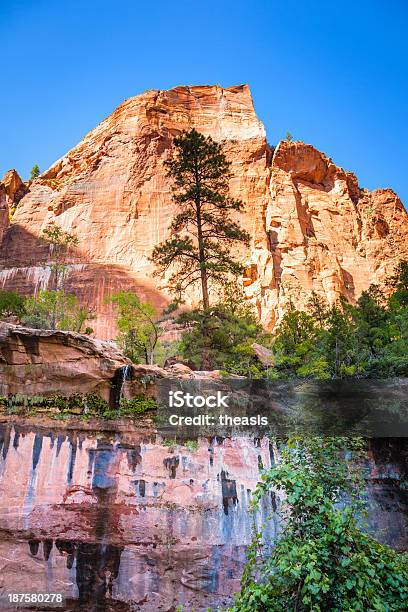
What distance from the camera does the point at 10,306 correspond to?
3778cm

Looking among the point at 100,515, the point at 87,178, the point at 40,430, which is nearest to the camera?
the point at 100,515

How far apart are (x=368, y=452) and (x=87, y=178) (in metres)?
46.8

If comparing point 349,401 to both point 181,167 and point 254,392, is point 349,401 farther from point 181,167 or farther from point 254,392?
point 181,167

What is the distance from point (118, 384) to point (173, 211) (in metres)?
37.6

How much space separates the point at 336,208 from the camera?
54.7m

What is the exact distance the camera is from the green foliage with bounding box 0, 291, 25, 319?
36219 millimetres

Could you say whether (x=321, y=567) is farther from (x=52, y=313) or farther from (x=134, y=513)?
(x=52, y=313)

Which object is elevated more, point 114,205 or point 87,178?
point 87,178

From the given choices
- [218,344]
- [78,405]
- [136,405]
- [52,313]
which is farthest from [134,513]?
[52,313]

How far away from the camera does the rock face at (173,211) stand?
46.6 metres

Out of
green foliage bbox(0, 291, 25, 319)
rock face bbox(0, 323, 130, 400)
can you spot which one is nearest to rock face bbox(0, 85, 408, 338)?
green foliage bbox(0, 291, 25, 319)

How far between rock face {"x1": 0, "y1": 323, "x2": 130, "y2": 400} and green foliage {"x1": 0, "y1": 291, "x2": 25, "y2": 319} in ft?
72.6

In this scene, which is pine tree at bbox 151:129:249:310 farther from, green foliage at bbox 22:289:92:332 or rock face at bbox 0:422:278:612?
green foliage at bbox 22:289:92:332

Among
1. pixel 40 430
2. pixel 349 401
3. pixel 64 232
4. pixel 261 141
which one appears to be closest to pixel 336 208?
pixel 261 141
